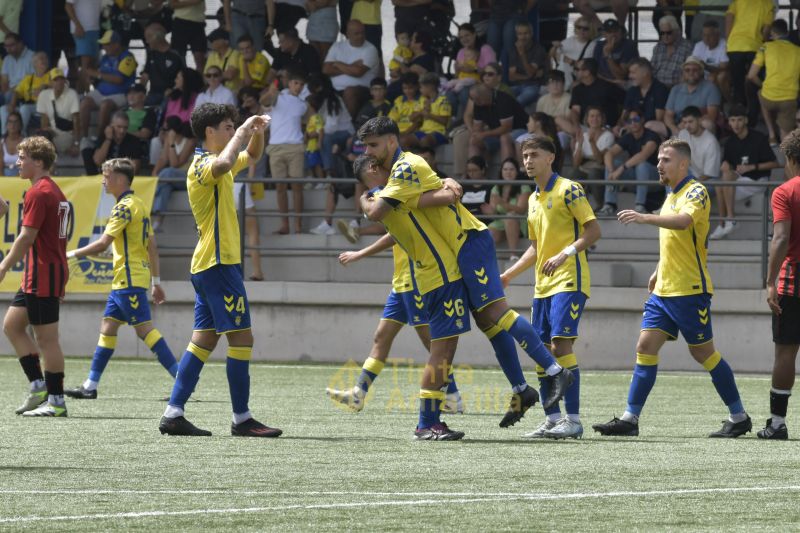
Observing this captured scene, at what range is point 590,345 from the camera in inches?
687

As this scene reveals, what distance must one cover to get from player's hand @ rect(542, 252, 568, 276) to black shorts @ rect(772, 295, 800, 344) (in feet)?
5.05

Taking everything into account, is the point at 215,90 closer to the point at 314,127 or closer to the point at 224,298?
the point at 314,127

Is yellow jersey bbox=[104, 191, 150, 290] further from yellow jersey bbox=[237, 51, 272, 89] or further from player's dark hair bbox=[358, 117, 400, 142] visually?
yellow jersey bbox=[237, 51, 272, 89]

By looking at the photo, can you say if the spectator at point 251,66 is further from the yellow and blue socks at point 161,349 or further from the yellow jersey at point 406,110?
the yellow and blue socks at point 161,349

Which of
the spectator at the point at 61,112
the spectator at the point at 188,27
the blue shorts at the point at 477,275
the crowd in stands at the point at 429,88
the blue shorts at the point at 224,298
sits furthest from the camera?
the spectator at the point at 188,27

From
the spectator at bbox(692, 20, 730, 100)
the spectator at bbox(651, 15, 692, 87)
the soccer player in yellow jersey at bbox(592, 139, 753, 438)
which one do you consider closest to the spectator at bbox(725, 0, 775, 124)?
the spectator at bbox(692, 20, 730, 100)

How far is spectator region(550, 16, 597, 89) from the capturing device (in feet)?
67.2

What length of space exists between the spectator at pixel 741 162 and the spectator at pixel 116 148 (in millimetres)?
8147

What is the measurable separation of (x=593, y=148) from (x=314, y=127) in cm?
385

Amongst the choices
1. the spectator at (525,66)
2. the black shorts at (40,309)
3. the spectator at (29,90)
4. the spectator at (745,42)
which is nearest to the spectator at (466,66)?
the spectator at (525,66)

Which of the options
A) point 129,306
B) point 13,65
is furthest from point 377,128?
point 13,65

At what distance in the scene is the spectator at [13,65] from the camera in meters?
22.6

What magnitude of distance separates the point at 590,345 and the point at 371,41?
6.52 metres

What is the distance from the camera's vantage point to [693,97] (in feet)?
61.9
